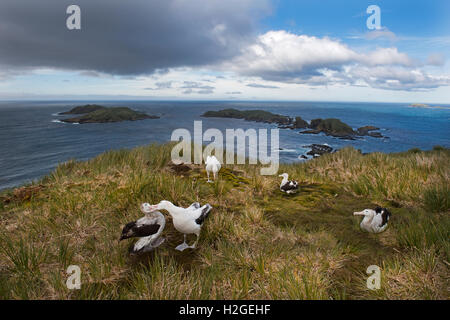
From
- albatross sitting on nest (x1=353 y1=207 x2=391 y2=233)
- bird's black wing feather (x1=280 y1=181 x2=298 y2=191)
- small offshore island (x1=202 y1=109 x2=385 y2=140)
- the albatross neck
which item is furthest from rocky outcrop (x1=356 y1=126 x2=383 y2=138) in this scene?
the albatross neck

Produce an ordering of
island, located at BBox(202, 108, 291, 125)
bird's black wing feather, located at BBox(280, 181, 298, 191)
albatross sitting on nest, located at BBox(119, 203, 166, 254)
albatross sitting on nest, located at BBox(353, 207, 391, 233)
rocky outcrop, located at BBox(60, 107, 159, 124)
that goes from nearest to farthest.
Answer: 1. albatross sitting on nest, located at BBox(119, 203, 166, 254)
2. albatross sitting on nest, located at BBox(353, 207, 391, 233)
3. bird's black wing feather, located at BBox(280, 181, 298, 191)
4. rocky outcrop, located at BBox(60, 107, 159, 124)
5. island, located at BBox(202, 108, 291, 125)

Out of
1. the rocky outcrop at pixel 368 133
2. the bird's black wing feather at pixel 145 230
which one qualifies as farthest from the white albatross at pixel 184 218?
the rocky outcrop at pixel 368 133

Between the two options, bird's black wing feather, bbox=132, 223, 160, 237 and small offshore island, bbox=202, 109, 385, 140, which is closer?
bird's black wing feather, bbox=132, 223, 160, 237

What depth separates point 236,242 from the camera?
4070 millimetres

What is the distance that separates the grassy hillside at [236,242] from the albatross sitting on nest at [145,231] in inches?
8.6

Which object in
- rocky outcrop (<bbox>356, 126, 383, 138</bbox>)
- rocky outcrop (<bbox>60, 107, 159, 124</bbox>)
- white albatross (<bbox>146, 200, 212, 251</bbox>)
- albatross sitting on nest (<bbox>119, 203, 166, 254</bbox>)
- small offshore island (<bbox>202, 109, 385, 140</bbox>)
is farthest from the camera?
rocky outcrop (<bbox>60, 107, 159, 124</bbox>)

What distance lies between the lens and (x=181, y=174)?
841cm

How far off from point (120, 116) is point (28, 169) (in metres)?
79.6

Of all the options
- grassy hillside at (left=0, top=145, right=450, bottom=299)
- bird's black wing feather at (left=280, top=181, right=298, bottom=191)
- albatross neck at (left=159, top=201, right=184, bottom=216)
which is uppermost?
albatross neck at (left=159, top=201, right=184, bottom=216)

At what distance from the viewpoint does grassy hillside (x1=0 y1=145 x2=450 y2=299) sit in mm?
2861

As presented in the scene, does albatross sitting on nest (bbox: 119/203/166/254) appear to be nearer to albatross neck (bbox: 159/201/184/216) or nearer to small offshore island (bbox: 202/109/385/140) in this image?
albatross neck (bbox: 159/201/184/216)

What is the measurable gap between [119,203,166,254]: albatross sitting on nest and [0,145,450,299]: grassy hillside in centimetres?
22
